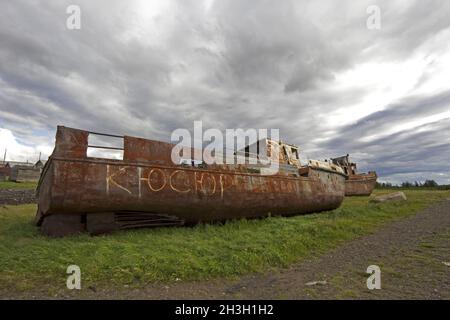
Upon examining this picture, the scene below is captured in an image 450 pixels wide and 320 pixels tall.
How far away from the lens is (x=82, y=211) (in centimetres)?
566

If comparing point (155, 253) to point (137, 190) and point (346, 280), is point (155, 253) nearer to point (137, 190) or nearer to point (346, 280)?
point (137, 190)

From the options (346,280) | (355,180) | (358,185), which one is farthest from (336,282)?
(358,185)

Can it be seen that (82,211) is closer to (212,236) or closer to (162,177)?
(162,177)

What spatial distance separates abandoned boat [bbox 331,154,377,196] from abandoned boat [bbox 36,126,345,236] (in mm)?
18299

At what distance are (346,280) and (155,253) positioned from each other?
3130mm

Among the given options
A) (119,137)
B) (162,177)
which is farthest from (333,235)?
(119,137)

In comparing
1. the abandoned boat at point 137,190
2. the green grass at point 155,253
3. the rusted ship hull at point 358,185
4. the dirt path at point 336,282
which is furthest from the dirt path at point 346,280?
the rusted ship hull at point 358,185

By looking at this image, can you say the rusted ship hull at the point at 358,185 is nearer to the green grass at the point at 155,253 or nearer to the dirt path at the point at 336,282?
the green grass at the point at 155,253

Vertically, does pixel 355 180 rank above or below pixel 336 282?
above

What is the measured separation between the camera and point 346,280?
3.94m

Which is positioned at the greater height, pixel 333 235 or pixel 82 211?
pixel 82 211

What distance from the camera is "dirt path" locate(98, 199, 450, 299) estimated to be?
3.43 metres

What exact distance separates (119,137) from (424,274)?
6508 millimetres
